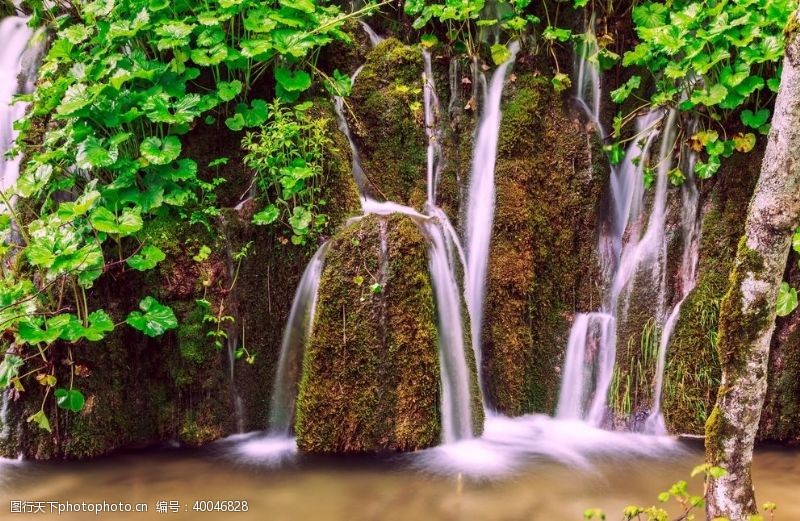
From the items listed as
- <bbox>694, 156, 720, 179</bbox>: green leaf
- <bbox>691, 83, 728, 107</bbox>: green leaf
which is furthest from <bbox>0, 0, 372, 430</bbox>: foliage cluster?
<bbox>694, 156, 720, 179</bbox>: green leaf

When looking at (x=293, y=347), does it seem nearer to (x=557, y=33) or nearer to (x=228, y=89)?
(x=228, y=89)

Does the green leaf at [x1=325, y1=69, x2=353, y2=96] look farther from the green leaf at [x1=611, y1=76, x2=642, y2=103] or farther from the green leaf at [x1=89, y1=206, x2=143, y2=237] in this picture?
the green leaf at [x1=611, y1=76, x2=642, y2=103]

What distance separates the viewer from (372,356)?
13.1 feet

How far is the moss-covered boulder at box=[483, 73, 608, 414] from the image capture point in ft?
15.5

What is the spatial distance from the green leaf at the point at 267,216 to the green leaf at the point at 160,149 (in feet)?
2.26

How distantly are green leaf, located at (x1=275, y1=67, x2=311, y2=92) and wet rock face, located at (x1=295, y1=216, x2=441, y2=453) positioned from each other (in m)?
1.38

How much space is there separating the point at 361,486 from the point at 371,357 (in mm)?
810

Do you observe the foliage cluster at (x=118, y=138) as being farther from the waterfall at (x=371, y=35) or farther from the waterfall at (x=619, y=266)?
the waterfall at (x=619, y=266)

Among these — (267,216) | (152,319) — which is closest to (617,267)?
(267,216)

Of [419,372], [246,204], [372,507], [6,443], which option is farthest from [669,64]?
[6,443]

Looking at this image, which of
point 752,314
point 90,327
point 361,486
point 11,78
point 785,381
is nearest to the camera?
point 752,314

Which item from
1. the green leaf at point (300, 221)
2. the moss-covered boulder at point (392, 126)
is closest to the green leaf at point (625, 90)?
the moss-covered boulder at point (392, 126)

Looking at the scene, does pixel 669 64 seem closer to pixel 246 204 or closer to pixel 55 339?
pixel 246 204

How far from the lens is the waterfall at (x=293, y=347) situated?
13.6 feet
